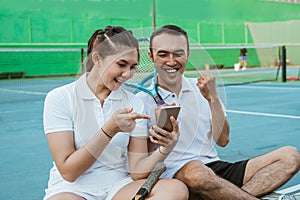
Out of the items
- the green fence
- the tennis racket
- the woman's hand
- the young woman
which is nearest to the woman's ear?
the young woman

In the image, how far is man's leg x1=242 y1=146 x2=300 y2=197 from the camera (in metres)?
2.54

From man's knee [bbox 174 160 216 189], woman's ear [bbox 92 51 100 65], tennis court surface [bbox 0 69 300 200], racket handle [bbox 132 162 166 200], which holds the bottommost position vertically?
tennis court surface [bbox 0 69 300 200]

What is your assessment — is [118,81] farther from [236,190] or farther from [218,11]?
[218,11]

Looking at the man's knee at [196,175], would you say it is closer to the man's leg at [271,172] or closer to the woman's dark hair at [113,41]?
the man's leg at [271,172]

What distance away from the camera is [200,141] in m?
2.60

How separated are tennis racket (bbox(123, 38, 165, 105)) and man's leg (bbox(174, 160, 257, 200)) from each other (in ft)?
1.45

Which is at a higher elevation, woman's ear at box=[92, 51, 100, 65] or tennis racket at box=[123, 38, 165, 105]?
woman's ear at box=[92, 51, 100, 65]

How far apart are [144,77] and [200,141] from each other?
621mm

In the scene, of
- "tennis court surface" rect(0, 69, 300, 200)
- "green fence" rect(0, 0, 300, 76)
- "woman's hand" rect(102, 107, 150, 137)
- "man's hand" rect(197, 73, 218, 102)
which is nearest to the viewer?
"woman's hand" rect(102, 107, 150, 137)

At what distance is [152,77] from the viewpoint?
2.20 m

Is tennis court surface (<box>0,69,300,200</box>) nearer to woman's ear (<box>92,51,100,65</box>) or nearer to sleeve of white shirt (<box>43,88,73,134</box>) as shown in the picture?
sleeve of white shirt (<box>43,88,73,134</box>)

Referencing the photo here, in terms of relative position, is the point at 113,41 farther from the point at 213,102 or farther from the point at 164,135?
the point at 213,102

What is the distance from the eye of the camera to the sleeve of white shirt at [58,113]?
83.4 inches

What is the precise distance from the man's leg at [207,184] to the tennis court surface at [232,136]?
90 centimetres
